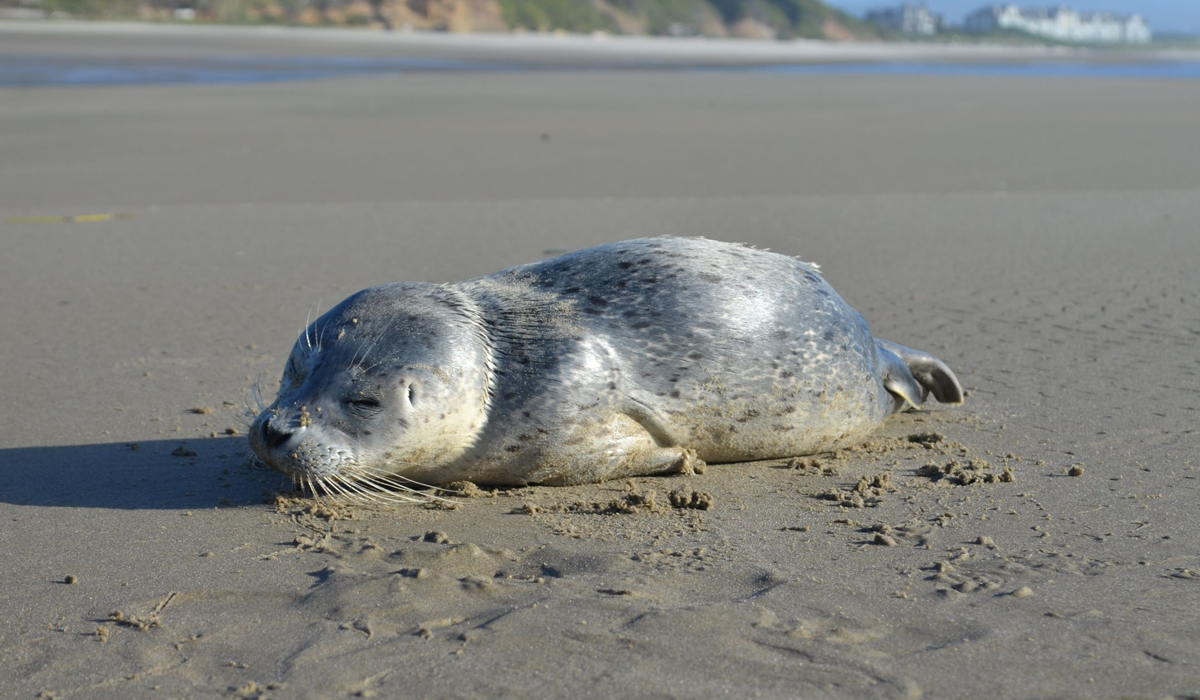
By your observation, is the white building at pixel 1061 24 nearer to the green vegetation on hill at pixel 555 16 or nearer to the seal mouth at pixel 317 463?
the green vegetation on hill at pixel 555 16

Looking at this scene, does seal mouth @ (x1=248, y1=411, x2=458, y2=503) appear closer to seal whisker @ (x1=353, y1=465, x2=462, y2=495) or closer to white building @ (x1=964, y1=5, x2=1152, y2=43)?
seal whisker @ (x1=353, y1=465, x2=462, y2=495)

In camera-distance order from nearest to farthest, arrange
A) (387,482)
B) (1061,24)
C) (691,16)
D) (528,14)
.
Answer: (387,482) < (528,14) < (691,16) < (1061,24)

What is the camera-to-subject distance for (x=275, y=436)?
11.2 feet

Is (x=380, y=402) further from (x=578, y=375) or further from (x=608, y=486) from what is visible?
(x=608, y=486)

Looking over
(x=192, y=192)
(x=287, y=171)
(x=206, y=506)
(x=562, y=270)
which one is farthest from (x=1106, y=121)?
(x=206, y=506)

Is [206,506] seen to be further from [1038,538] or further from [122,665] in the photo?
[1038,538]

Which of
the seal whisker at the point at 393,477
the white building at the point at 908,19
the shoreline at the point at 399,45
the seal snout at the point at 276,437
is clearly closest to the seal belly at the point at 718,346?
the seal whisker at the point at 393,477

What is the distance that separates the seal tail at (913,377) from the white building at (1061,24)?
412 ft

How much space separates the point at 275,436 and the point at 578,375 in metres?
0.87

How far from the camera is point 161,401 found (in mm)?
4590

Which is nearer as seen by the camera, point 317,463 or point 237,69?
point 317,463

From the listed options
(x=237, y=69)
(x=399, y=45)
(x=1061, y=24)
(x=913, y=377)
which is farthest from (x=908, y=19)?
(x=913, y=377)

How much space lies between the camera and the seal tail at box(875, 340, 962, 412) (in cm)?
426

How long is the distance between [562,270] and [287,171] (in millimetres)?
6990
